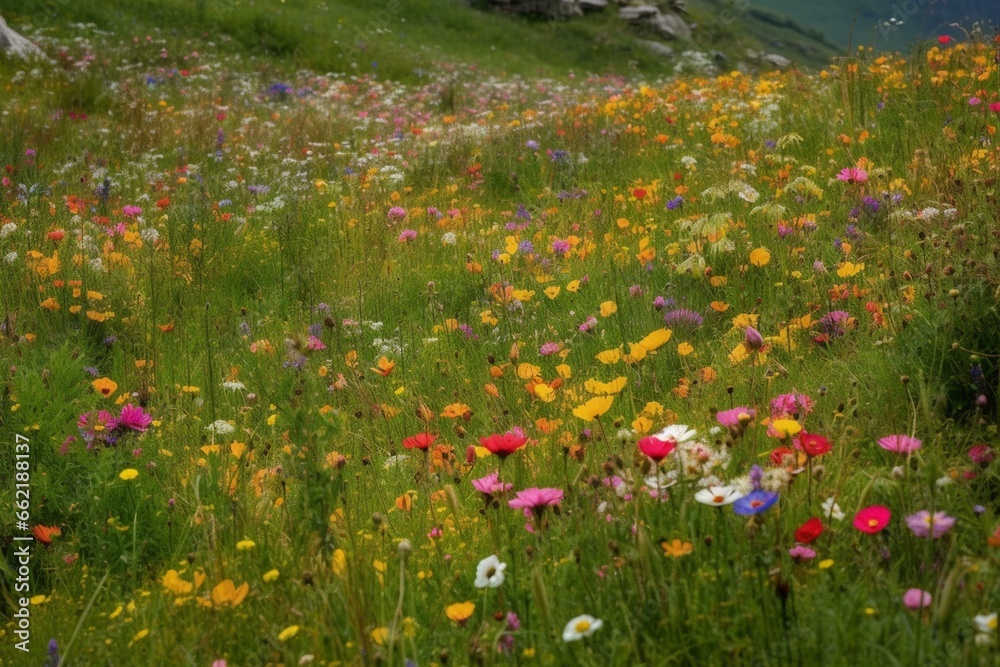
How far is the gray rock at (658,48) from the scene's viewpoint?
28.9 m

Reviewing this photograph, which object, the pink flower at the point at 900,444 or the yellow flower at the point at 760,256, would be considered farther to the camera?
the yellow flower at the point at 760,256

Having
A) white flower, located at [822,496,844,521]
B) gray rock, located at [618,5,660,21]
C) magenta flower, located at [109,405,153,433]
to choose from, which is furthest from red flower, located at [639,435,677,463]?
gray rock, located at [618,5,660,21]

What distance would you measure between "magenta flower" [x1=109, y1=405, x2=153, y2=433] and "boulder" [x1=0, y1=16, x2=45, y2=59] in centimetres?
1132

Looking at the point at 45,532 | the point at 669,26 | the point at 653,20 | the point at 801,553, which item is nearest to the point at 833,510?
the point at 801,553

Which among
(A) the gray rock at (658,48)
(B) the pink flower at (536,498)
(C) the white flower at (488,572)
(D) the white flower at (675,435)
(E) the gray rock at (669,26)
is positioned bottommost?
(C) the white flower at (488,572)

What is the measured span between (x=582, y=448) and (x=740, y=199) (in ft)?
10.1

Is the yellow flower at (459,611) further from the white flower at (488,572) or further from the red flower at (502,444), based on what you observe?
the red flower at (502,444)

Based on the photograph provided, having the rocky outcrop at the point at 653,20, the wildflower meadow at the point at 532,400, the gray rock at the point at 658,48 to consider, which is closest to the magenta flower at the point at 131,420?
the wildflower meadow at the point at 532,400

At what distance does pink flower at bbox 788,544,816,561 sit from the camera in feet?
4.90

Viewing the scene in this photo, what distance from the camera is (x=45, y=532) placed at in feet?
7.20

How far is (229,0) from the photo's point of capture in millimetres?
20438

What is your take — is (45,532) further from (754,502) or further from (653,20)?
(653,20)

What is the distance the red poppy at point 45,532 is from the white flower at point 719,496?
1.75 meters

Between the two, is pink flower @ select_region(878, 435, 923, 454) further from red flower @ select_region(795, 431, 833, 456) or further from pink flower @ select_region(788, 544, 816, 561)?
pink flower @ select_region(788, 544, 816, 561)
